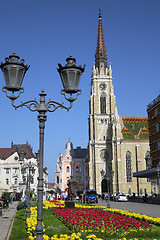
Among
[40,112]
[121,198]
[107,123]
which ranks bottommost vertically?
[121,198]

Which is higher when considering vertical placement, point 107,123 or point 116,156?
point 107,123

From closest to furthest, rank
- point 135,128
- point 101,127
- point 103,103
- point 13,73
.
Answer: point 13,73 < point 101,127 < point 103,103 < point 135,128

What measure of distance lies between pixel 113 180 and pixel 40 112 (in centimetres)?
6123

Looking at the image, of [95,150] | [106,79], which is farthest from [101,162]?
[106,79]

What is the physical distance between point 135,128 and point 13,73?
72338 millimetres

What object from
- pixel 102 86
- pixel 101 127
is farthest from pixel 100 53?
pixel 101 127

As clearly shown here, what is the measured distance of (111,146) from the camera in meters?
70.6

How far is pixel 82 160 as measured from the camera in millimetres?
86625

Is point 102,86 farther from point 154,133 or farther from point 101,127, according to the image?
point 154,133

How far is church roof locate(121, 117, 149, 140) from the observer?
73.6 m

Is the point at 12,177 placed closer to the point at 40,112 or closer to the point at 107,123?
the point at 107,123

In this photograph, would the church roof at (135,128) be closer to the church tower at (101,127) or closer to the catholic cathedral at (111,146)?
the catholic cathedral at (111,146)

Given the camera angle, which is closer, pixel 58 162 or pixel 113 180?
pixel 113 180

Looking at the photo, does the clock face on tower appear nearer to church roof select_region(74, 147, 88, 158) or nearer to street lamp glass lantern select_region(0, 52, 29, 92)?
church roof select_region(74, 147, 88, 158)
